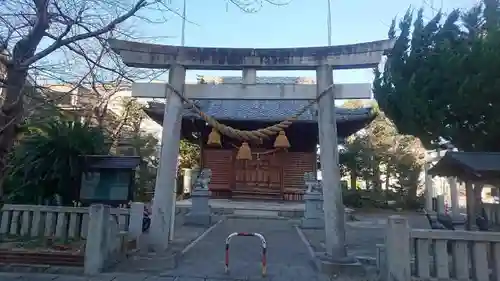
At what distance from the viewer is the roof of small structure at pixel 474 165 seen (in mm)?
7283

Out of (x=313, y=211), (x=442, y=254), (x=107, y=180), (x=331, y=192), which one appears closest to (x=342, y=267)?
(x=331, y=192)

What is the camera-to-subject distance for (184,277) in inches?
239

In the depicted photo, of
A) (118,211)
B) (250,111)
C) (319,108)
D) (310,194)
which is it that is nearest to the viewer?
(319,108)

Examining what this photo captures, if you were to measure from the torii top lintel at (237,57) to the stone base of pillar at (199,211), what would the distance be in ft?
22.7

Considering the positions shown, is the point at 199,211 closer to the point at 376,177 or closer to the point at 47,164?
the point at 47,164

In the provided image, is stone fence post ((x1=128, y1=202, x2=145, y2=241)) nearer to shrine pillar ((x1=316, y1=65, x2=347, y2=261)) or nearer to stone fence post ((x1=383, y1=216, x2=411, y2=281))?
shrine pillar ((x1=316, y1=65, x2=347, y2=261))

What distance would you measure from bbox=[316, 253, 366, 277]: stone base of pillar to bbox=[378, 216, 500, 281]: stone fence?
61 centimetres

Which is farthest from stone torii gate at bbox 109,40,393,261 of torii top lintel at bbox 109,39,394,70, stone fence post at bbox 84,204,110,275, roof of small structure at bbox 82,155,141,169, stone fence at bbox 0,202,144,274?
roof of small structure at bbox 82,155,141,169

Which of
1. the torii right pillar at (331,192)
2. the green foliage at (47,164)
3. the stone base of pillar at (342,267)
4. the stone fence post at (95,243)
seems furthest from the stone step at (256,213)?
the stone fence post at (95,243)

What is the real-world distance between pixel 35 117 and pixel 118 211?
4.08 meters

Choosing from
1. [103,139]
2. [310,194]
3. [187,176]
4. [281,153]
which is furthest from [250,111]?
[103,139]

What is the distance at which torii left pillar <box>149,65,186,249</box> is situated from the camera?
682 cm

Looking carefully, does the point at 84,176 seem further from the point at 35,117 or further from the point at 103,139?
the point at 35,117

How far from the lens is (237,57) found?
7352 mm
